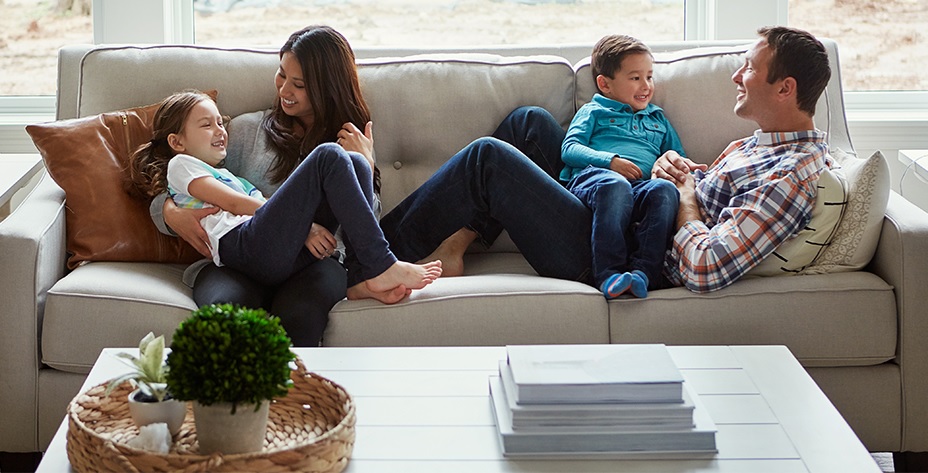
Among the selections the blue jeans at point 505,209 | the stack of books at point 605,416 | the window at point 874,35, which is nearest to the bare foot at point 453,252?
the blue jeans at point 505,209

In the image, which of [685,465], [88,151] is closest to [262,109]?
[88,151]

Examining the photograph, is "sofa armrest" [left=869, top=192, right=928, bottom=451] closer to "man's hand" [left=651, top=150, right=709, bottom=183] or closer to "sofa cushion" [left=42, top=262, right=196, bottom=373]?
"man's hand" [left=651, top=150, right=709, bottom=183]

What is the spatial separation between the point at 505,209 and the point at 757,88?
0.67 metres

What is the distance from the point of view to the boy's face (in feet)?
9.31

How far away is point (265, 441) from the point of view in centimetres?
156

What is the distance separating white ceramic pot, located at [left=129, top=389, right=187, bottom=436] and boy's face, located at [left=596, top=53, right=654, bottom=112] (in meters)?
1.71

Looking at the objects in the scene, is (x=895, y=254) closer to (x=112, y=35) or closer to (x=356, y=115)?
(x=356, y=115)

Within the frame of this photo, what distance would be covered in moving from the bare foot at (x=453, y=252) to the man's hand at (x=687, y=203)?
1.75ft

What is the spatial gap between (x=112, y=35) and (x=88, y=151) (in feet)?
3.61

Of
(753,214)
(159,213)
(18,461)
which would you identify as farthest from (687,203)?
(18,461)

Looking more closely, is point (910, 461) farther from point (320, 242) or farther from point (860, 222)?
point (320, 242)

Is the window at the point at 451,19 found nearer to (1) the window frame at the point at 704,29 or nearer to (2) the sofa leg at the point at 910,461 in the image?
(1) the window frame at the point at 704,29

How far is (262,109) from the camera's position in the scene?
2.89 meters

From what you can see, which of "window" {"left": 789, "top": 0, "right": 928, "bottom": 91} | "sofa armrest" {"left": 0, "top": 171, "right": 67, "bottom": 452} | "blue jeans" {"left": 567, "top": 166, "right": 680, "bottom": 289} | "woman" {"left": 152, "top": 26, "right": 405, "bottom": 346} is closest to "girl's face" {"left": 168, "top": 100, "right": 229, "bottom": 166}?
"woman" {"left": 152, "top": 26, "right": 405, "bottom": 346}
